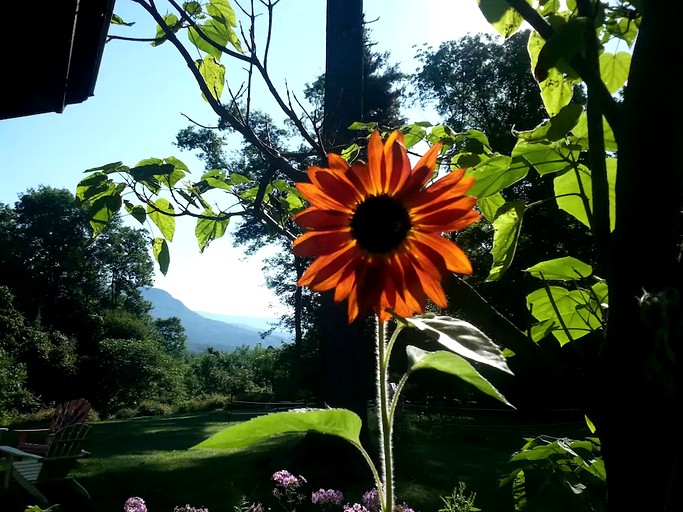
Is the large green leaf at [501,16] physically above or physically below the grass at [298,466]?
above

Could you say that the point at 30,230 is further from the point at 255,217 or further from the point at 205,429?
the point at 255,217

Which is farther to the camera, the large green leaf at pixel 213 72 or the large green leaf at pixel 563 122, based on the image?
the large green leaf at pixel 213 72

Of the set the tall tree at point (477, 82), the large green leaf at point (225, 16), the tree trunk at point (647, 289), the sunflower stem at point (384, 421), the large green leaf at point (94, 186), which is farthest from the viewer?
the tall tree at point (477, 82)

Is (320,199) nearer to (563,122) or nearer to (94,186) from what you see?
(563,122)

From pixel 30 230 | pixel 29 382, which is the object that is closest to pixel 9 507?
pixel 29 382

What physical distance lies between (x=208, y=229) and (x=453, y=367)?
102 cm

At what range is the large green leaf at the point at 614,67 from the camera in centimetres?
79

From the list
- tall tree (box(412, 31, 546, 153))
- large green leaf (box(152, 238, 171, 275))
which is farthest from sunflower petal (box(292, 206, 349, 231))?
tall tree (box(412, 31, 546, 153))

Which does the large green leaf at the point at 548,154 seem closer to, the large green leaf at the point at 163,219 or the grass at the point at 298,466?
the large green leaf at the point at 163,219

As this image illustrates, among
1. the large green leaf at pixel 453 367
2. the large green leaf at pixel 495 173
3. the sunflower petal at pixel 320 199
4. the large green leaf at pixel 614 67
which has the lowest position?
the large green leaf at pixel 453 367

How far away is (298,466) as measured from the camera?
722cm

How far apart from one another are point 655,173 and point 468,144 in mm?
466

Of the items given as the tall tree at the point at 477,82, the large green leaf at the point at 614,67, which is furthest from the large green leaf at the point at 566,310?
the tall tree at the point at 477,82

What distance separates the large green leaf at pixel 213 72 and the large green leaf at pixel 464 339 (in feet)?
3.18
